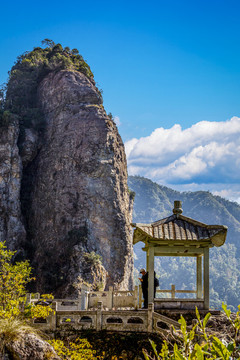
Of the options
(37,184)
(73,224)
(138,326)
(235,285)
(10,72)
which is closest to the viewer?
(138,326)

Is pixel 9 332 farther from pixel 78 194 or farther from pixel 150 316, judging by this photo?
pixel 78 194

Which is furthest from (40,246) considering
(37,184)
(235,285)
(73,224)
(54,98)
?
(235,285)

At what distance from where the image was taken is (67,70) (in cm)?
5209

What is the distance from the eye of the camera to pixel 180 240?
49.5 feet

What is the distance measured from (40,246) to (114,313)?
29.8 meters

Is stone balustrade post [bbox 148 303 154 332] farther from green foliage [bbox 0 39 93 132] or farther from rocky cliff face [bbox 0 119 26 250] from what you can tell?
green foliage [bbox 0 39 93 132]

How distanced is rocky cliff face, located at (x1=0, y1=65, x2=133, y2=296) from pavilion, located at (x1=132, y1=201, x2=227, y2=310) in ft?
79.1

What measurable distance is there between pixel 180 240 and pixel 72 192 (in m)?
30.5

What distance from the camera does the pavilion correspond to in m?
15.1

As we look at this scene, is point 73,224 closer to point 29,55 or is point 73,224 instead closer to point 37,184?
point 37,184

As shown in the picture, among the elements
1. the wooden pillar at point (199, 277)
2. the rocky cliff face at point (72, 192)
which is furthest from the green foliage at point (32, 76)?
the wooden pillar at point (199, 277)

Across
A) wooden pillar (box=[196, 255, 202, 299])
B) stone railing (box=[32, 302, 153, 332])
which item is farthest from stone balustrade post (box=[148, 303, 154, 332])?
wooden pillar (box=[196, 255, 202, 299])

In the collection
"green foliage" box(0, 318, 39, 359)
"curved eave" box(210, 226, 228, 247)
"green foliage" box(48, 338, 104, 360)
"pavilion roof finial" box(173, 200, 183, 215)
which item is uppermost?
"pavilion roof finial" box(173, 200, 183, 215)

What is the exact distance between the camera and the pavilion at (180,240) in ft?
49.7
